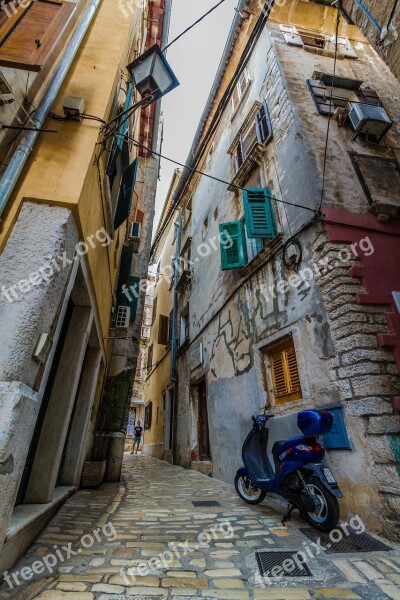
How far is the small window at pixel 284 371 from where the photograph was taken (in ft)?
16.5

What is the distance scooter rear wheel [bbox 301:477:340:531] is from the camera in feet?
9.77

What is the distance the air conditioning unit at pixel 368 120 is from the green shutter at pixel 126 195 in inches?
190

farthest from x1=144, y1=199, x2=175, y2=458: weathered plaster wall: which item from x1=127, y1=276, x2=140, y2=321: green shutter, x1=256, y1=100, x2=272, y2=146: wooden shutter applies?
x1=256, y1=100, x2=272, y2=146: wooden shutter

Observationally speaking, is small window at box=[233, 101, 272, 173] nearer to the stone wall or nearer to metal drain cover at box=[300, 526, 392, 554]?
the stone wall

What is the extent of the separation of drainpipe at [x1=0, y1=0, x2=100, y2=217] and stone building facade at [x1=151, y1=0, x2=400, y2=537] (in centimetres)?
206

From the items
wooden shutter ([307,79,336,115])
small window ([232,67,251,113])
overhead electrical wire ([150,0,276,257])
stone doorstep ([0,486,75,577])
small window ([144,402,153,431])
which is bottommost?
stone doorstep ([0,486,75,577])

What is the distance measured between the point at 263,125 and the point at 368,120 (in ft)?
8.85

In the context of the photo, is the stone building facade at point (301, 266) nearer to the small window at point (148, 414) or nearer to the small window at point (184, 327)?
the small window at point (184, 327)

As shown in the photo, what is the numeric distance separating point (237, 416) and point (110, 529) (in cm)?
377

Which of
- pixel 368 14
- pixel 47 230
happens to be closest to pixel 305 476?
pixel 47 230

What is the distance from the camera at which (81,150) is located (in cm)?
326

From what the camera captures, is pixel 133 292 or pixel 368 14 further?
pixel 133 292

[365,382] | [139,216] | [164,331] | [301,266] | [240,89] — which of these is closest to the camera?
[365,382]

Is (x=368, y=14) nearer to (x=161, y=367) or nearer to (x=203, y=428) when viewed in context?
(x=203, y=428)
